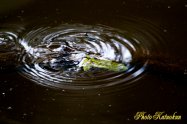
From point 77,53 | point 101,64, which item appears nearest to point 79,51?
point 77,53

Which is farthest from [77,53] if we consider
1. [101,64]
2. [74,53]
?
[101,64]

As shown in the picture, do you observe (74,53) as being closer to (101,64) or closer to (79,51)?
(79,51)

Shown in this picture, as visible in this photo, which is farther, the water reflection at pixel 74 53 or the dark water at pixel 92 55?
the water reflection at pixel 74 53

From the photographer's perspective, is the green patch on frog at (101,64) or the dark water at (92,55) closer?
the dark water at (92,55)
